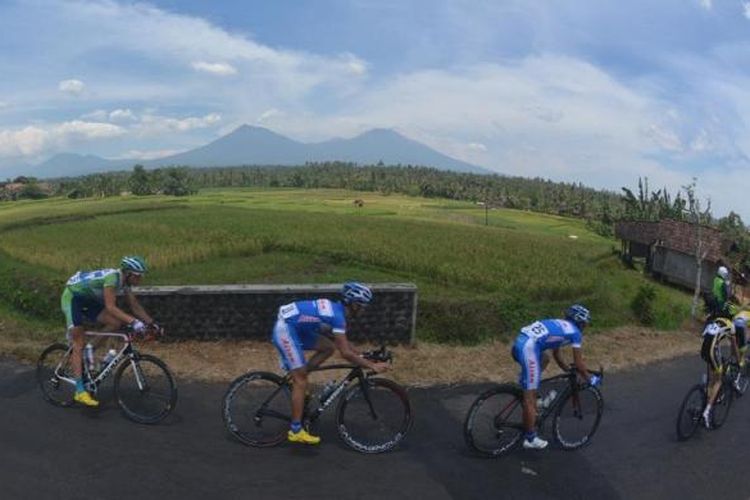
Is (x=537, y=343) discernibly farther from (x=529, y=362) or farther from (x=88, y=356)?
(x=88, y=356)

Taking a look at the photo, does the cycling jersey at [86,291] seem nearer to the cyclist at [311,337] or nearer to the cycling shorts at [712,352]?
the cyclist at [311,337]

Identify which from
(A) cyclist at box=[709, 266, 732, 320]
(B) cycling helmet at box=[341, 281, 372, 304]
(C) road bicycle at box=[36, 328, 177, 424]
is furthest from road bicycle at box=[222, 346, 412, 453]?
(A) cyclist at box=[709, 266, 732, 320]

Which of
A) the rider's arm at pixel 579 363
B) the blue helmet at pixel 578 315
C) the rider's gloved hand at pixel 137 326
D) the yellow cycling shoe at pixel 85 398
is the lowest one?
the yellow cycling shoe at pixel 85 398

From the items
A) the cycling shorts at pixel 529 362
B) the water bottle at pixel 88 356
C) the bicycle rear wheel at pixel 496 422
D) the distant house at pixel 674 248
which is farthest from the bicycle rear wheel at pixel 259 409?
the distant house at pixel 674 248

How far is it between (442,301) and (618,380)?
4.37 m

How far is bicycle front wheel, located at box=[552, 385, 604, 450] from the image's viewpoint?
29.2 ft

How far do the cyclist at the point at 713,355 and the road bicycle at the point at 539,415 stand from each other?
1965 millimetres

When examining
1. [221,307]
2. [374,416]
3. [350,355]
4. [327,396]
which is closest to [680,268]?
[221,307]

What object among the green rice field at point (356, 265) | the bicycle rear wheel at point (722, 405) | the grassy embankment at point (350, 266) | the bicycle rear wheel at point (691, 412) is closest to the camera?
the bicycle rear wheel at point (691, 412)

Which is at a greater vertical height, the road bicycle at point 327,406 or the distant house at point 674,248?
the distant house at point 674,248

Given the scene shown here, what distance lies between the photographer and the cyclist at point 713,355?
957 centimetres

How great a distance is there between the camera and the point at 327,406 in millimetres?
8367

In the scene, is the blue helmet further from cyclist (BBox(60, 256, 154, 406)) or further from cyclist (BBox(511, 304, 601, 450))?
cyclist (BBox(60, 256, 154, 406))

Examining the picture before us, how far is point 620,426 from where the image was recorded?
10.0 meters
